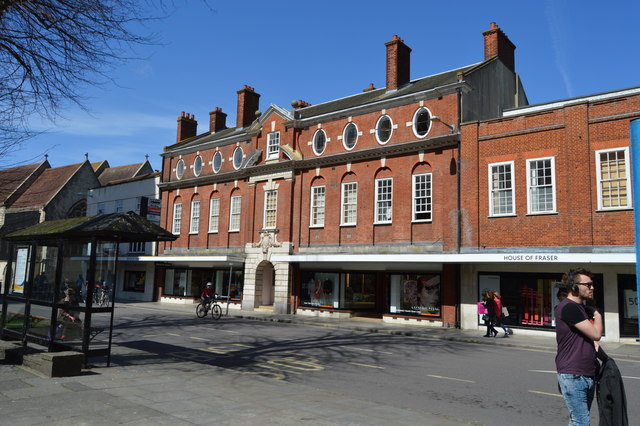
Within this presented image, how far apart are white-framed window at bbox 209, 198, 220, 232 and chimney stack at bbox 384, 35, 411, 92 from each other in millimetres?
13612

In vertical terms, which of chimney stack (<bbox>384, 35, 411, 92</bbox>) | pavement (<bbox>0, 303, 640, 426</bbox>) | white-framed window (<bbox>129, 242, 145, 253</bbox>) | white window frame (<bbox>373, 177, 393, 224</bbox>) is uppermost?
chimney stack (<bbox>384, 35, 411, 92</bbox>)

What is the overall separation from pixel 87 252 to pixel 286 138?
19.9 metres

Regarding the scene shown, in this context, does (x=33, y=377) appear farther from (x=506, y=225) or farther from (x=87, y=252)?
(x=506, y=225)

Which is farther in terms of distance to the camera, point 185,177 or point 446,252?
point 185,177

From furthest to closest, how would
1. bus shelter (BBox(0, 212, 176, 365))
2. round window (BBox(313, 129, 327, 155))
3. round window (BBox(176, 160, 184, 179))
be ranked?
round window (BBox(176, 160, 184, 179)) → round window (BBox(313, 129, 327, 155)) → bus shelter (BBox(0, 212, 176, 365))

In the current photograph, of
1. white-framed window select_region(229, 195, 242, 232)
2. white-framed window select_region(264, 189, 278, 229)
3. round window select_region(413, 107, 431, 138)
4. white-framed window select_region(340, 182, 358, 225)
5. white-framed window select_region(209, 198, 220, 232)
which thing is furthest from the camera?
white-framed window select_region(209, 198, 220, 232)

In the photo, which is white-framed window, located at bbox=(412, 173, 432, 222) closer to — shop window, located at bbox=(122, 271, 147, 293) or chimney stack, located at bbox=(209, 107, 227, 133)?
chimney stack, located at bbox=(209, 107, 227, 133)

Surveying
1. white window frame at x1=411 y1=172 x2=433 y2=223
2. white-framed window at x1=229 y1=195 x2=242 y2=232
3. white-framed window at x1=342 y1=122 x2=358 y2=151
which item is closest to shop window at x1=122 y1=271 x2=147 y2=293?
white-framed window at x1=229 y1=195 x2=242 y2=232

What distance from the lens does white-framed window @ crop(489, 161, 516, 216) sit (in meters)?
20.5

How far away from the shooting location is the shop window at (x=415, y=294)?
72.8 feet

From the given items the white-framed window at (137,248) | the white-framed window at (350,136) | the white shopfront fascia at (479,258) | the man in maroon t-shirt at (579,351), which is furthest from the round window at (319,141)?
the man in maroon t-shirt at (579,351)

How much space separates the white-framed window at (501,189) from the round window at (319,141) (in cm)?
979

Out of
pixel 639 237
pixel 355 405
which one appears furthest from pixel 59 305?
pixel 639 237

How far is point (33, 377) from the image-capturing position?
830 cm
